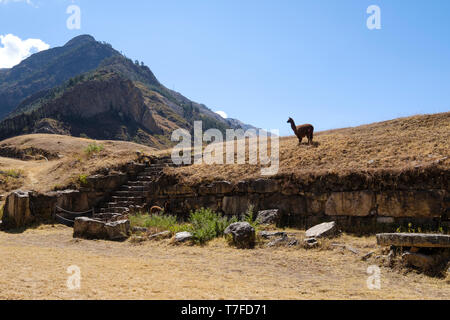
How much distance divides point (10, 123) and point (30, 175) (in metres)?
53.7

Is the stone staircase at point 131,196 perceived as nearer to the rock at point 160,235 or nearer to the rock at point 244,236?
the rock at point 160,235

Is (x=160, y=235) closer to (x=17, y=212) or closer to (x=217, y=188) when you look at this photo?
(x=217, y=188)

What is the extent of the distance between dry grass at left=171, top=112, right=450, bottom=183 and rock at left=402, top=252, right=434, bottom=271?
12.0 ft

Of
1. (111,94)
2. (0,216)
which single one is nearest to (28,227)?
(0,216)

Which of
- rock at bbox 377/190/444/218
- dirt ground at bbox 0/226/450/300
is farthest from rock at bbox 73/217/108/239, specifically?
rock at bbox 377/190/444/218

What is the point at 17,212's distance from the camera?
12188 mm

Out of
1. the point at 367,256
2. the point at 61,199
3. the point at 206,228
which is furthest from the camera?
the point at 61,199

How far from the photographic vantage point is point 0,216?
1273 cm

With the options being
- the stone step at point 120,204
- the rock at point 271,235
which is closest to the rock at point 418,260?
the rock at point 271,235

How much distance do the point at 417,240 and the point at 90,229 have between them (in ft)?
28.2

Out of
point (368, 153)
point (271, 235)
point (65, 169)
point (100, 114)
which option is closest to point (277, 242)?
point (271, 235)

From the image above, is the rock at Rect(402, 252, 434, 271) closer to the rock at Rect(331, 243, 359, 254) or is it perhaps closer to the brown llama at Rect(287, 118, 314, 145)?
the rock at Rect(331, 243, 359, 254)

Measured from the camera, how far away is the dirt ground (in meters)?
4.57

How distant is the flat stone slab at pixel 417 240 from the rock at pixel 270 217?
393cm
